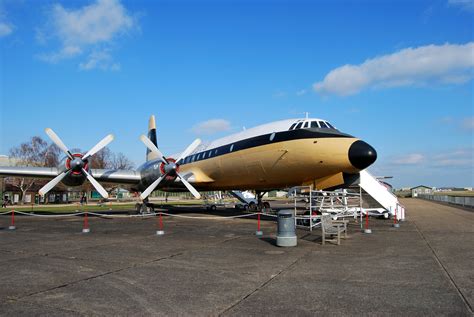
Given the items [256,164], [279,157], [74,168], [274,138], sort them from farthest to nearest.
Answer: [74,168], [256,164], [274,138], [279,157]

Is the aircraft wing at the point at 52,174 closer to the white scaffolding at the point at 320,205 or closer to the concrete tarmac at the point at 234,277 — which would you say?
the concrete tarmac at the point at 234,277

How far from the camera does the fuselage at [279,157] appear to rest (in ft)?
50.0

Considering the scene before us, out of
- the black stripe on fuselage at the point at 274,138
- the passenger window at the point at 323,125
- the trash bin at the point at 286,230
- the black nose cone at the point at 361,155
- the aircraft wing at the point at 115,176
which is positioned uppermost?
the passenger window at the point at 323,125

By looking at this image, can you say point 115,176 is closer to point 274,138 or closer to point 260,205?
point 260,205

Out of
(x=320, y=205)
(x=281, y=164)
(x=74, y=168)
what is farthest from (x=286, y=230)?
(x=74, y=168)

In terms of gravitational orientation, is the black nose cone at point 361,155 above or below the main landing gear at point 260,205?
above

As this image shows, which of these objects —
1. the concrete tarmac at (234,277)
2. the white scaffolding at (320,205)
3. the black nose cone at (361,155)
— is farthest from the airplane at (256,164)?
the concrete tarmac at (234,277)

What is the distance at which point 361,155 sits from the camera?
577 inches

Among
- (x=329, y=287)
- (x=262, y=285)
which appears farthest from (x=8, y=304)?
(x=329, y=287)

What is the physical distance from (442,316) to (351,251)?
545 cm

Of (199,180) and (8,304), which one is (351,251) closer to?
(8,304)

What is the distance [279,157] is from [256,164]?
1.81 meters

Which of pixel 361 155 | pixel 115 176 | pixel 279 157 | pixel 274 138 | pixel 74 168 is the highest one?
pixel 274 138

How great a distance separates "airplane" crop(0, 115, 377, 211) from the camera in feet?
50.8
